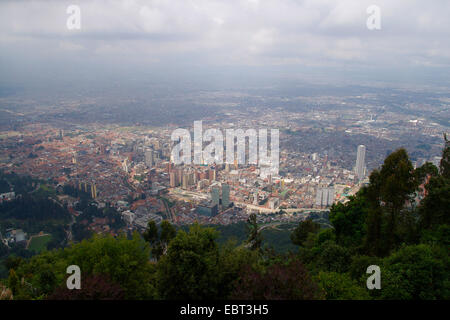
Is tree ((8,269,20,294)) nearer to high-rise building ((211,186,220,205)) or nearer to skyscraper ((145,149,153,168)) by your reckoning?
high-rise building ((211,186,220,205))

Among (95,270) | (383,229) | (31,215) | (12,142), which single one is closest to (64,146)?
(12,142)

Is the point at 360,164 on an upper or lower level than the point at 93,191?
upper

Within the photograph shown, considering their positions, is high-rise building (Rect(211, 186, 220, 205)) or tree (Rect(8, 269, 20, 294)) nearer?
tree (Rect(8, 269, 20, 294))

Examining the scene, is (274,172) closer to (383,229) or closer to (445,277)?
(383,229)

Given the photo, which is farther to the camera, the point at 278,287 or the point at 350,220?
the point at 350,220

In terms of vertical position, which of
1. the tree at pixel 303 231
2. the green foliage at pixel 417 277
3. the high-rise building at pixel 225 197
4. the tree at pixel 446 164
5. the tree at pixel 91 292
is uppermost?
the tree at pixel 446 164

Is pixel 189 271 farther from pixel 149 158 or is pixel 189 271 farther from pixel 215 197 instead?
pixel 149 158

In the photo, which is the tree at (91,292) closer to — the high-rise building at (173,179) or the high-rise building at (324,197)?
the high-rise building at (324,197)

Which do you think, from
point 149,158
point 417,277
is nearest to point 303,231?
point 417,277

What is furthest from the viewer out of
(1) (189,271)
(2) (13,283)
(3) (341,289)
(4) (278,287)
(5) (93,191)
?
(5) (93,191)

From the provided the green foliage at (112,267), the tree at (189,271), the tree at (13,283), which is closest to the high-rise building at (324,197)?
the green foliage at (112,267)

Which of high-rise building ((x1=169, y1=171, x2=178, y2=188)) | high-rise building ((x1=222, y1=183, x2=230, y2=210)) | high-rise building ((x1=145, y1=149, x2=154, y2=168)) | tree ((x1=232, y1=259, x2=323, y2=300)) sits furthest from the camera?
high-rise building ((x1=145, y1=149, x2=154, y2=168))

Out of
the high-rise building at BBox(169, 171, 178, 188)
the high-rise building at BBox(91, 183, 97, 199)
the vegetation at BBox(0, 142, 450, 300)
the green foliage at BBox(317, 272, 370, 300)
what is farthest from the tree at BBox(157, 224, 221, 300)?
the high-rise building at BBox(169, 171, 178, 188)

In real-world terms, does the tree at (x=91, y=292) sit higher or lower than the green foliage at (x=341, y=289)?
higher
